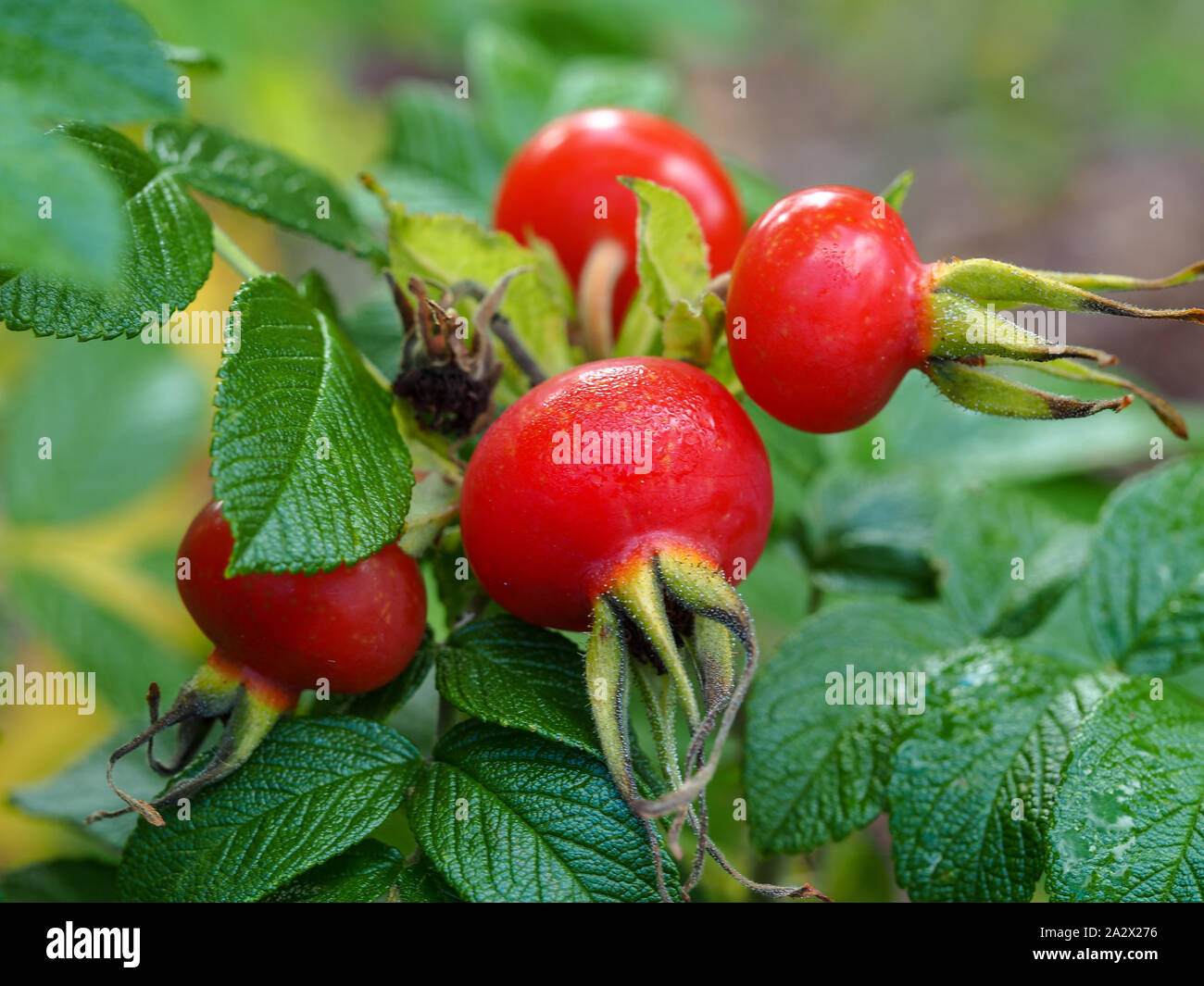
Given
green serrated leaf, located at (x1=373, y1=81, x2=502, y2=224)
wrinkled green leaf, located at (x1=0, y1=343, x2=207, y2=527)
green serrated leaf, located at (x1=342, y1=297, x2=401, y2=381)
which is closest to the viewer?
green serrated leaf, located at (x1=342, y1=297, x2=401, y2=381)

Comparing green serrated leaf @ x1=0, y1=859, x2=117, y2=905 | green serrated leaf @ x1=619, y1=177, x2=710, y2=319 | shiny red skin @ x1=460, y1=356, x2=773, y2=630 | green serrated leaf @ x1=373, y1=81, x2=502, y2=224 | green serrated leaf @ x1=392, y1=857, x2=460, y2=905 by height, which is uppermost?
green serrated leaf @ x1=373, y1=81, x2=502, y2=224

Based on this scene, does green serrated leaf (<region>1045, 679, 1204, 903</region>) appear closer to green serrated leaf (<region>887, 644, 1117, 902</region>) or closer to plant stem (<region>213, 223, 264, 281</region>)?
green serrated leaf (<region>887, 644, 1117, 902</region>)

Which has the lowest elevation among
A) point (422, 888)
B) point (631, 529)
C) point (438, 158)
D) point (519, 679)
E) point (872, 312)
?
point (422, 888)

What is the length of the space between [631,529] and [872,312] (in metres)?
0.26

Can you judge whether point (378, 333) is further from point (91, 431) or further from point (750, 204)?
point (91, 431)

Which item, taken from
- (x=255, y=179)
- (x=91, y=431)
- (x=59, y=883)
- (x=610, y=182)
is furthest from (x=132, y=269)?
(x=91, y=431)

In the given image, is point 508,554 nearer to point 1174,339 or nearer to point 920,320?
point 920,320

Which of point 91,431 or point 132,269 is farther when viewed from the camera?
point 91,431

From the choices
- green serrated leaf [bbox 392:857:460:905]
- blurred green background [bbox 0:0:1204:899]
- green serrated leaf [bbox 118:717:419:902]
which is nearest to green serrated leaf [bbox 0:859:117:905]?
blurred green background [bbox 0:0:1204:899]

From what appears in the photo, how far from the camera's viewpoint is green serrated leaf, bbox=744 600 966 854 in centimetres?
106

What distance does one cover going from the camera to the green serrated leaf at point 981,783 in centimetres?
94

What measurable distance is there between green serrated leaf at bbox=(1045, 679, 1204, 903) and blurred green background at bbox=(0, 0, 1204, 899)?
500mm

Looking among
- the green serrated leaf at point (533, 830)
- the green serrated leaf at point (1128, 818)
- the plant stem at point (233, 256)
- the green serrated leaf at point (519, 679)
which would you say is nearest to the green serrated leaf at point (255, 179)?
the plant stem at point (233, 256)

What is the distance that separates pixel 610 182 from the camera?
1.21 metres
